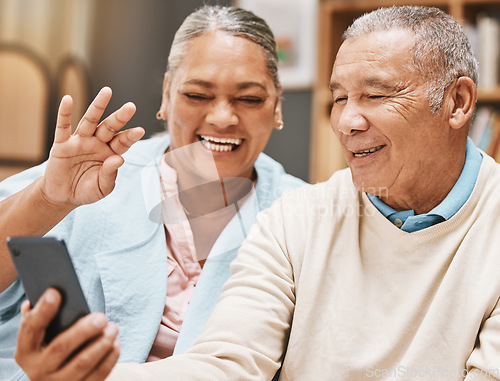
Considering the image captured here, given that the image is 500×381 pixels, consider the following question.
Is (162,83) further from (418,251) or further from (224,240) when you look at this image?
(418,251)

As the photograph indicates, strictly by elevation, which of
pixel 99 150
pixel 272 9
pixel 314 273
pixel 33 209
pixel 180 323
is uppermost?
pixel 272 9

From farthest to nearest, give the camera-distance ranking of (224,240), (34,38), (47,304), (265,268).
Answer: (34,38)
(224,240)
(265,268)
(47,304)

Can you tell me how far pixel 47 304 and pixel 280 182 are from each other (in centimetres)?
77

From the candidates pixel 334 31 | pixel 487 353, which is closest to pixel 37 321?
pixel 487 353

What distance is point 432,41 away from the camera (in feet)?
3.35

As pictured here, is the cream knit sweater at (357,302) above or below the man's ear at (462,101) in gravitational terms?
below

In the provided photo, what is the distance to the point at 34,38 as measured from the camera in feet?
7.00

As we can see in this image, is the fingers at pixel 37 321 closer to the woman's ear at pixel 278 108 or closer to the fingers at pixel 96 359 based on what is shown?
the fingers at pixel 96 359

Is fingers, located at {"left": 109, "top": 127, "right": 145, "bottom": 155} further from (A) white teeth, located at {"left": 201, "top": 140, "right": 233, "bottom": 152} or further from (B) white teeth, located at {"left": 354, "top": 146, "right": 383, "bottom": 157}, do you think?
(B) white teeth, located at {"left": 354, "top": 146, "right": 383, "bottom": 157}

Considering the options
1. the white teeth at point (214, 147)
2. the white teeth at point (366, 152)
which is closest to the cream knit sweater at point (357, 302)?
the white teeth at point (366, 152)

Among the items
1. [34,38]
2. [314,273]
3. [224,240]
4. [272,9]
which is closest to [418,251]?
[314,273]

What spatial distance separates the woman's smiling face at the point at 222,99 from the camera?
1188 millimetres

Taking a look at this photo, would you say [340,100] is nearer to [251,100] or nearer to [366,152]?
[366,152]

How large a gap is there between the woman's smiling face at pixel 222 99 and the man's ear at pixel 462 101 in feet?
1.32
